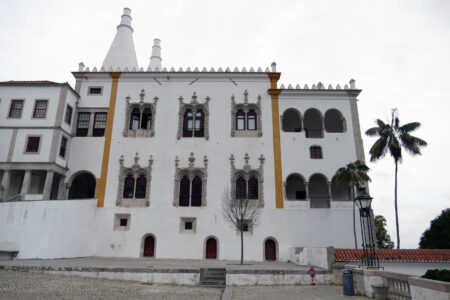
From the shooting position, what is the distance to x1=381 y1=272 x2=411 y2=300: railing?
27.9 feet

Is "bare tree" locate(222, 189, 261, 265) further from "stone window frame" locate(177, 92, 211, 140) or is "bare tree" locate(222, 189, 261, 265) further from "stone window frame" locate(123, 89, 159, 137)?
"stone window frame" locate(123, 89, 159, 137)

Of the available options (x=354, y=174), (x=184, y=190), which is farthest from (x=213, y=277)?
(x=354, y=174)

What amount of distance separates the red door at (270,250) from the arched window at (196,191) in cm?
572

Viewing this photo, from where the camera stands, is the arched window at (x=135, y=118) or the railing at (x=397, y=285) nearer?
the railing at (x=397, y=285)

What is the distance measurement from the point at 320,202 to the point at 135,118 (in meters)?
16.2

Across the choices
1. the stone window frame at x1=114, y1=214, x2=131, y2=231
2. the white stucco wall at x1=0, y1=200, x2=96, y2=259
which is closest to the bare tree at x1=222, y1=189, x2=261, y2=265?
the stone window frame at x1=114, y1=214, x2=131, y2=231

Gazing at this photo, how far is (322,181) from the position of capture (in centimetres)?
2575

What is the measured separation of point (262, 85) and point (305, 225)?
38.4 ft

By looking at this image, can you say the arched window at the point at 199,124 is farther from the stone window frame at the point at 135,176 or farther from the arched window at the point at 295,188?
the arched window at the point at 295,188

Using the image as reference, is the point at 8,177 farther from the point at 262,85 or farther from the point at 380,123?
the point at 380,123

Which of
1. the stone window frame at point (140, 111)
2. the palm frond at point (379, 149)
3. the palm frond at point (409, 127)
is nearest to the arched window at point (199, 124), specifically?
the stone window frame at point (140, 111)

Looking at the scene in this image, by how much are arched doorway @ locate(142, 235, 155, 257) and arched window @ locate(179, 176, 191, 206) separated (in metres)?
3.30

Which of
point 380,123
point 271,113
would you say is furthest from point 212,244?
point 380,123

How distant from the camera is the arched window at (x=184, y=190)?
2372 centimetres
